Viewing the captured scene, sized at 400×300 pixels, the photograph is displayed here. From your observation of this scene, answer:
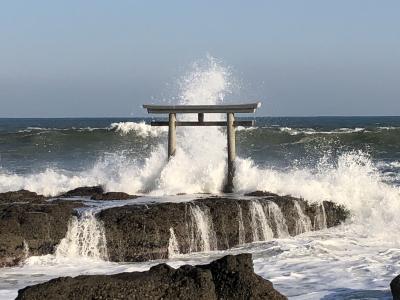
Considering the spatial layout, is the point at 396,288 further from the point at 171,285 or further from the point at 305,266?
the point at 305,266

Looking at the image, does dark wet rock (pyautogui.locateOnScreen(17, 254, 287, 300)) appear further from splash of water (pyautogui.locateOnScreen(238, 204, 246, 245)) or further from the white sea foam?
the white sea foam

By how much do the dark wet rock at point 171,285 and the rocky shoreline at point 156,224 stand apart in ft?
14.1

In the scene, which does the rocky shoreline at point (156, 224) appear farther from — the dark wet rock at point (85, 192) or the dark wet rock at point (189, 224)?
the dark wet rock at point (85, 192)

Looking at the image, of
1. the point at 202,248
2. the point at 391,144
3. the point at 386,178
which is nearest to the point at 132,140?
the point at 391,144

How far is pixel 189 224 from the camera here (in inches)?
431

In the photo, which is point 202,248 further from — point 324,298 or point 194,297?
point 194,297

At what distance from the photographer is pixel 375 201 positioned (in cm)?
1445

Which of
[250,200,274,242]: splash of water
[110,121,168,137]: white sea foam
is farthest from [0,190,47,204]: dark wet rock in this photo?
[110,121,168,137]: white sea foam

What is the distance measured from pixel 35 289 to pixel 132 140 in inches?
1636

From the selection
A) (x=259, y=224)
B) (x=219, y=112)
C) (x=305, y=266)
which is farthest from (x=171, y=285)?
(x=219, y=112)

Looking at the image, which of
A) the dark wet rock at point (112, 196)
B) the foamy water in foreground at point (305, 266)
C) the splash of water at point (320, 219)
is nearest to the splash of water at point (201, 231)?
the foamy water in foreground at point (305, 266)

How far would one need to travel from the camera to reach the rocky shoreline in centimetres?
1012

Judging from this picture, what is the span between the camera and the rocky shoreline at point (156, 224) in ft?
33.2

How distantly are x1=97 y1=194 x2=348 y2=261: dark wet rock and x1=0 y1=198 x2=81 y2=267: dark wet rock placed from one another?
2.07 feet
